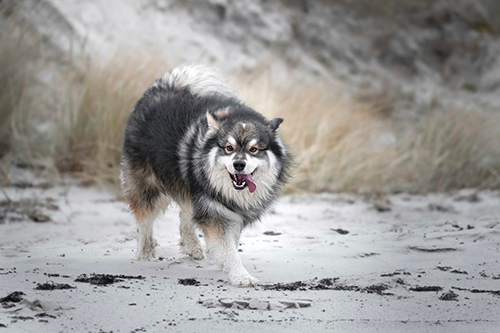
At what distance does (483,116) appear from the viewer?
9.96m

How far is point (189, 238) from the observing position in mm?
5465

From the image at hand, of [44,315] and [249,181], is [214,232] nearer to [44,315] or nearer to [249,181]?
[249,181]

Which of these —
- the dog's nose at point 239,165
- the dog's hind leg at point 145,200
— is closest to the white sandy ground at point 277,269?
the dog's hind leg at point 145,200

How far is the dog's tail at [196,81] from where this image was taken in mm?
5625

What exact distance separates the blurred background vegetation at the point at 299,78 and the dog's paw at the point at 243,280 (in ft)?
13.0

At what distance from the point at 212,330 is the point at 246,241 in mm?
2635

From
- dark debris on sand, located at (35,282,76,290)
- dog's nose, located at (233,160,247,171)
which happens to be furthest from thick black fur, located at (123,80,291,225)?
dark debris on sand, located at (35,282,76,290)

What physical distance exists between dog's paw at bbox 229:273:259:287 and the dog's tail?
1767 mm

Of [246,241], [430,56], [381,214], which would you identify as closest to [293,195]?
[381,214]

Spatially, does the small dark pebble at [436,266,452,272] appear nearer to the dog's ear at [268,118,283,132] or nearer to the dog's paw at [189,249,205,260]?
the dog's ear at [268,118,283,132]

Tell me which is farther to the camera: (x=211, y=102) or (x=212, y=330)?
(x=211, y=102)

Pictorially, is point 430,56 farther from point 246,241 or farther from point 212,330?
point 212,330

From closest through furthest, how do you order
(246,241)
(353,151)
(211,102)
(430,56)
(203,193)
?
1. (203,193)
2. (211,102)
3. (246,241)
4. (353,151)
5. (430,56)

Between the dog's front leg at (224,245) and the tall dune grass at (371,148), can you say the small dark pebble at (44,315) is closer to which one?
the dog's front leg at (224,245)
